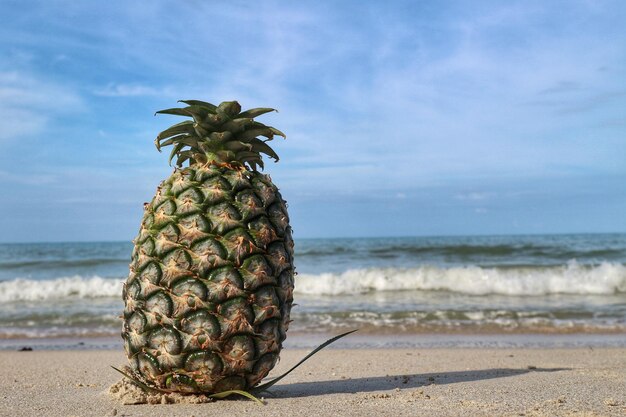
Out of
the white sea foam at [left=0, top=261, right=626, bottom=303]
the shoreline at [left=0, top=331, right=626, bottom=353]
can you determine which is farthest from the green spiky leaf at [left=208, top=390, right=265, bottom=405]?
the white sea foam at [left=0, top=261, right=626, bottom=303]

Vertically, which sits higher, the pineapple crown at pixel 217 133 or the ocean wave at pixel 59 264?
the pineapple crown at pixel 217 133

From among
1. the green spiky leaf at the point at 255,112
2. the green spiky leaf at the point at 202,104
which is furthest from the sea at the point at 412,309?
the green spiky leaf at the point at 202,104

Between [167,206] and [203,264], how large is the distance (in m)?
0.52

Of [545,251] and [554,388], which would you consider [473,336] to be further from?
[545,251]

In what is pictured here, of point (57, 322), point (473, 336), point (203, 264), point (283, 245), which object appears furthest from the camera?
point (57, 322)

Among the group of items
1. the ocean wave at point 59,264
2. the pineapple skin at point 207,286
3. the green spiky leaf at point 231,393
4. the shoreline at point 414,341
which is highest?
the pineapple skin at point 207,286

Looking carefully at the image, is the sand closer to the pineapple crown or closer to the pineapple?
the pineapple

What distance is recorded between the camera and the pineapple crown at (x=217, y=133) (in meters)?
4.42

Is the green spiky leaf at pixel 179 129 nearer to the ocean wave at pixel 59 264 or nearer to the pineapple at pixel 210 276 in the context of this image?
the pineapple at pixel 210 276

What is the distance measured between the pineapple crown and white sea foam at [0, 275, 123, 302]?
589 inches

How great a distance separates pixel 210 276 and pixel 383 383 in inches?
94.2

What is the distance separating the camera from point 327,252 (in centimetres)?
3825

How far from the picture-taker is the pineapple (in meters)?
4.03

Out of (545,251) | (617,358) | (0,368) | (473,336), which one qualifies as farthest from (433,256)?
(0,368)
